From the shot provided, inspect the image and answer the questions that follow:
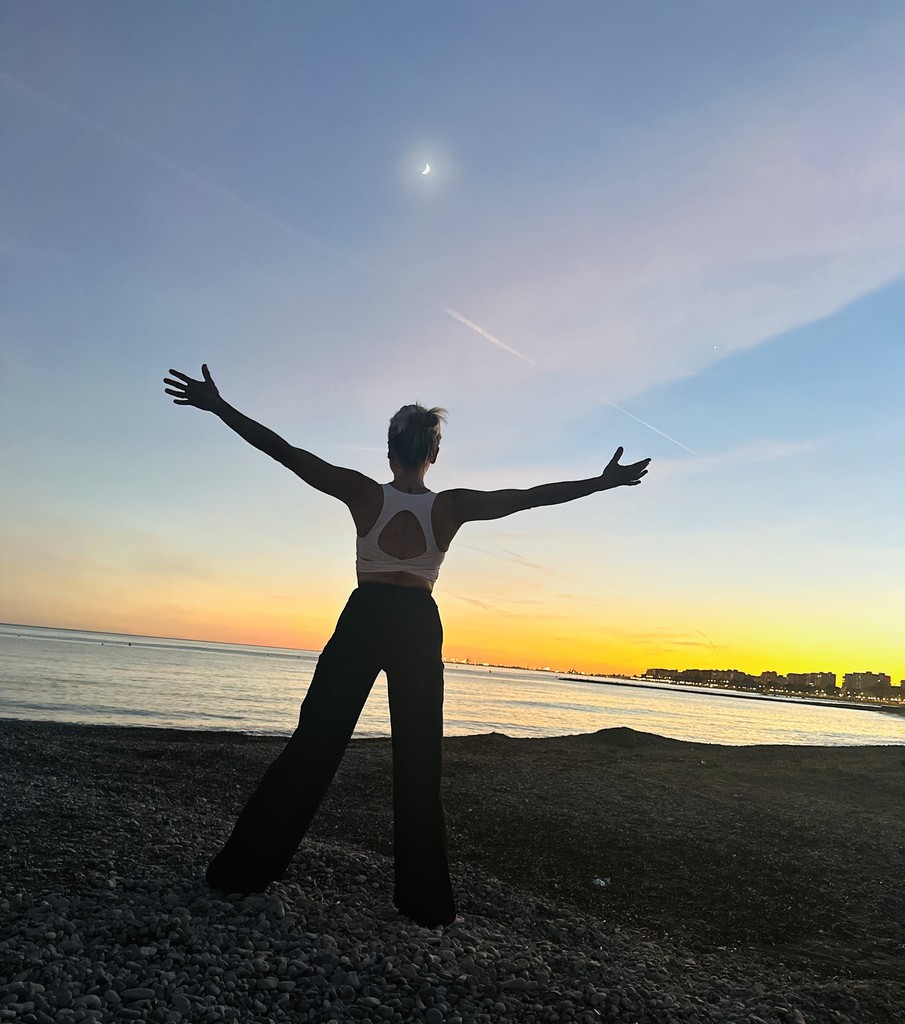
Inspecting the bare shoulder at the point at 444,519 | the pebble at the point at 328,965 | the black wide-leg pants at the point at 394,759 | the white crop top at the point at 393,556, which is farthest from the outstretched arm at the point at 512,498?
the pebble at the point at 328,965

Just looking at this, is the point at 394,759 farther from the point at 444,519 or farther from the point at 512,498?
the point at 512,498

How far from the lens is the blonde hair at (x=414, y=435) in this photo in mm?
5191

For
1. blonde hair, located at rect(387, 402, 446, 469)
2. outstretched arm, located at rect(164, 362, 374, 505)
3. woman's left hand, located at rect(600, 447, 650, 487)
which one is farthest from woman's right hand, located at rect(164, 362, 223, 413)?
woman's left hand, located at rect(600, 447, 650, 487)

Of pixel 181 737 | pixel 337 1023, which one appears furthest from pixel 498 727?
pixel 337 1023

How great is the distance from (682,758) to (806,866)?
320 inches

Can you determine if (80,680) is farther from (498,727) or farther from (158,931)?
(158,931)

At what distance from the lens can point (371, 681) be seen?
5004 mm

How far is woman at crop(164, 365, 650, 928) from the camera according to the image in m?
4.81

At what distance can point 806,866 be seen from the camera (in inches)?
304

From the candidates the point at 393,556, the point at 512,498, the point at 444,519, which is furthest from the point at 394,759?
the point at 512,498

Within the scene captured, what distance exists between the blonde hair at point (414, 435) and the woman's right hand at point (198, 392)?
1.28 meters

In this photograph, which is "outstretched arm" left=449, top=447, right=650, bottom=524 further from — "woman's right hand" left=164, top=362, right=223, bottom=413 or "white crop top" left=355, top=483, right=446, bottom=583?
"woman's right hand" left=164, top=362, right=223, bottom=413

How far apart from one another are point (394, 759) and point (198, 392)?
9.60 ft

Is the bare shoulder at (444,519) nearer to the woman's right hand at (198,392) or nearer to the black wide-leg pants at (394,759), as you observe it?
the black wide-leg pants at (394,759)
